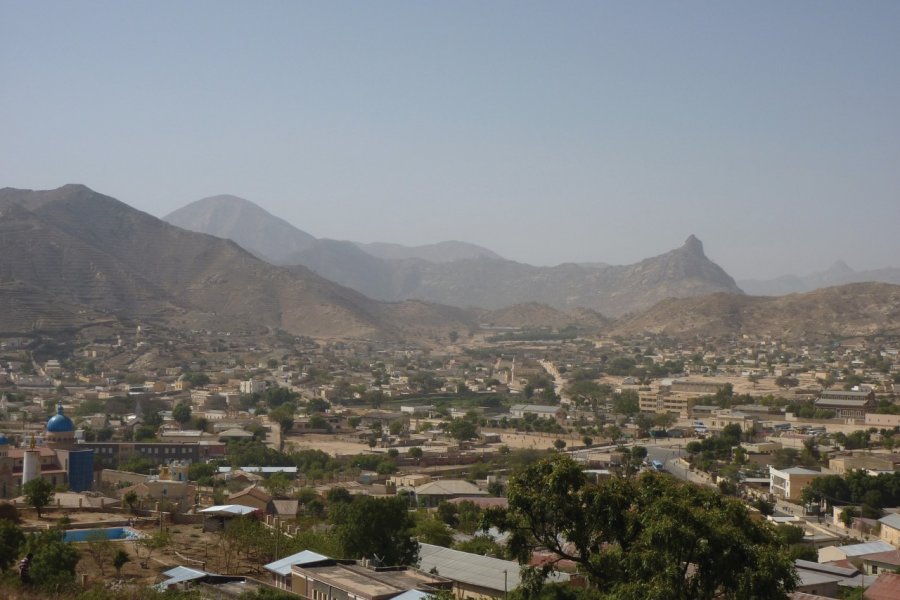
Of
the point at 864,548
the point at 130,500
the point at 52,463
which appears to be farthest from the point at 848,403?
the point at 130,500

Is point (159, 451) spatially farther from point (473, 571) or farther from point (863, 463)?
point (473, 571)

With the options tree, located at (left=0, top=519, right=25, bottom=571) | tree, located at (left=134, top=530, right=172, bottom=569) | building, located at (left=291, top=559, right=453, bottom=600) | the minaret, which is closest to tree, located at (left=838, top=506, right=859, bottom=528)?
building, located at (left=291, top=559, right=453, bottom=600)

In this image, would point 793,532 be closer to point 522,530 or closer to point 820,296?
point 522,530

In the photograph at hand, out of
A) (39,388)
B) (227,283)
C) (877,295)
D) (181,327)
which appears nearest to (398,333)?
(227,283)

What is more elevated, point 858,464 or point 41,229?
point 41,229

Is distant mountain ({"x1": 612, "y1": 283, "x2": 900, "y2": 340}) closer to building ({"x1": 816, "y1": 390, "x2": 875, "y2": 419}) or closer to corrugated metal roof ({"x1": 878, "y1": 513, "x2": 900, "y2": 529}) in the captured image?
building ({"x1": 816, "y1": 390, "x2": 875, "y2": 419})

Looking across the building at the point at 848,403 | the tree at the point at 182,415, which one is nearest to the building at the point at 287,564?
the tree at the point at 182,415
